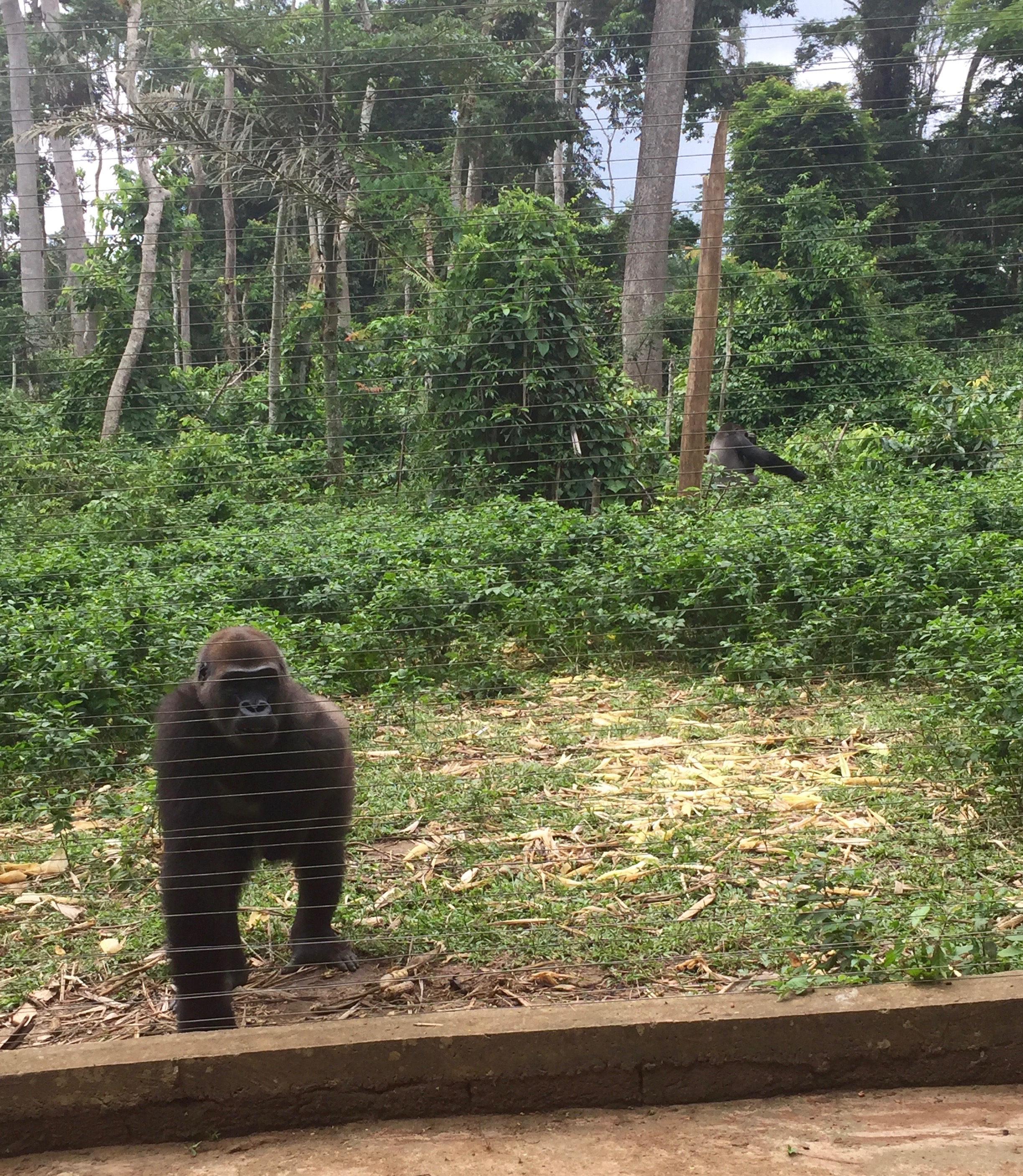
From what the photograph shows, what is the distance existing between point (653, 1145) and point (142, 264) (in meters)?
7.11

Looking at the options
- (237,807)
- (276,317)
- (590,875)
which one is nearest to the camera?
(237,807)

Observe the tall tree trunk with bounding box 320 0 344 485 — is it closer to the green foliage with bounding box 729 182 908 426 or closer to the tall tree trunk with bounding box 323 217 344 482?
the tall tree trunk with bounding box 323 217 344 482

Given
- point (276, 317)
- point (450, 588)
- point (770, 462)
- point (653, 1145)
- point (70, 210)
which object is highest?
point (70, 210)

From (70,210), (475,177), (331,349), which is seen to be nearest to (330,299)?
(331,349)

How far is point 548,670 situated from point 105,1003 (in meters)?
3.61

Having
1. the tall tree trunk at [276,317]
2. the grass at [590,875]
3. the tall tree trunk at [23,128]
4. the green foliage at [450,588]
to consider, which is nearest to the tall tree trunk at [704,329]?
the green foliage at [450,588]

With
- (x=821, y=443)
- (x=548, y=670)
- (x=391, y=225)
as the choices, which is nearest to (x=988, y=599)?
(x=548, y=670)

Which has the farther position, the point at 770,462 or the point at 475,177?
the point at 475,177

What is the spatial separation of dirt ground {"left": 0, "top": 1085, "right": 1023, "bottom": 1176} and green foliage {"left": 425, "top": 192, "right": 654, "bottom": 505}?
546 centimetres

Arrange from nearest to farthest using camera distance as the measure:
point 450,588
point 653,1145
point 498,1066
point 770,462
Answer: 1. point 653,1145
2. point 498,1066
3. point 450,588
4. point 770,462

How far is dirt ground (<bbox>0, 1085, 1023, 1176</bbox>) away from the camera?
2.41 metres

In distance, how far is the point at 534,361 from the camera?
8.96 m

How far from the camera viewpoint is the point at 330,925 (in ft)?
11.1

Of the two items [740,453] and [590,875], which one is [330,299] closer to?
[590,875]
